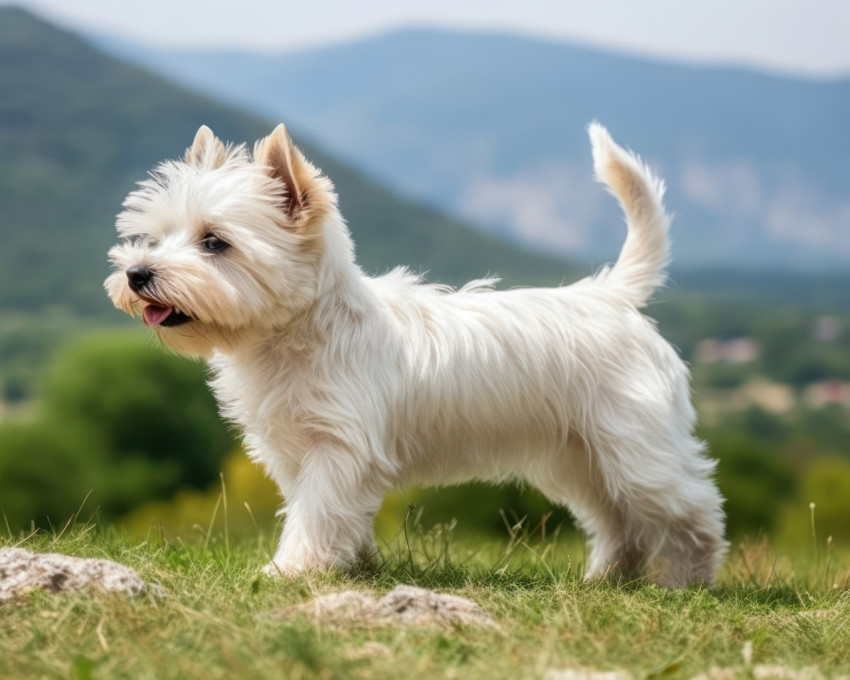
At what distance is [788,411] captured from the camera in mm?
60594

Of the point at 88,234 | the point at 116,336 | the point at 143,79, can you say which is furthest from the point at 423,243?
the point at 116,336

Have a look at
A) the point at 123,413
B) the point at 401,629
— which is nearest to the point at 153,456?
the point at 123,413

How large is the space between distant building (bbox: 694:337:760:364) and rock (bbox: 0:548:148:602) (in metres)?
62.2

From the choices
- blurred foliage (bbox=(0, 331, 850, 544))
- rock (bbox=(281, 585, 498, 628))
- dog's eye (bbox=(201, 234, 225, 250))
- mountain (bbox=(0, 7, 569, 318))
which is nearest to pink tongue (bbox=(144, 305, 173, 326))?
dog's eye (bbox=(201, 234, 225, 250))

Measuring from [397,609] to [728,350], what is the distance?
67.1 m

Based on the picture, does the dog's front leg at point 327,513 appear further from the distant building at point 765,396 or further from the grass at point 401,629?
the distant building at point 765,396

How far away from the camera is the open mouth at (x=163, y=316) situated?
435 centimetres

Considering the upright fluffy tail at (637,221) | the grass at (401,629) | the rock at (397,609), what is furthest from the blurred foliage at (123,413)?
the rock at (397,609)

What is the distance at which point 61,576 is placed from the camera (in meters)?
3.94

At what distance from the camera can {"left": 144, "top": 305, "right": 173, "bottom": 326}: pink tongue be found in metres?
4.35

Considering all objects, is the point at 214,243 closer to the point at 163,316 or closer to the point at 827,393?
the point at 163,316

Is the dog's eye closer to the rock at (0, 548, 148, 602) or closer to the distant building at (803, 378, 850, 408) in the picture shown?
the rock at (0, 548, 148, 602)

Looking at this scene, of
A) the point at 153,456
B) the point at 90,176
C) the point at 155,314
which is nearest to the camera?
the point at 155,314

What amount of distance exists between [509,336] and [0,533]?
3267 millimetres
